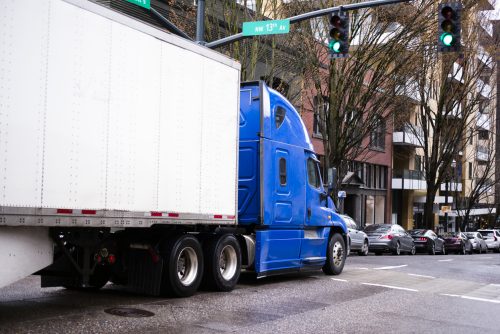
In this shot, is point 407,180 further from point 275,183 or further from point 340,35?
point 275,183

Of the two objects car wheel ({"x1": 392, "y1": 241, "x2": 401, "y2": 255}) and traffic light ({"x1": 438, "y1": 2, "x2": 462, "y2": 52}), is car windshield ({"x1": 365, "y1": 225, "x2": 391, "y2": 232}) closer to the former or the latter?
car wheel ({"x1": 392, "y1": 241, "x2": 401, "y2": 255})

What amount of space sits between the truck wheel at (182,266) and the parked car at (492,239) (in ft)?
118

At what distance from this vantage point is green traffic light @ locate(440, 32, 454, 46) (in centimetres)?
1449

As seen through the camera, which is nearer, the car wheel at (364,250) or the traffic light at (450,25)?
the traffic light at (450,25)

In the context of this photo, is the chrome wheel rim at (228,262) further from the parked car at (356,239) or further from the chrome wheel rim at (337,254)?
the parked car at (356,239)

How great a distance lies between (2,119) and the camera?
274 inches

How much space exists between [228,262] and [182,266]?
4.32 feet

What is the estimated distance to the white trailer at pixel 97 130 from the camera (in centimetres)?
716

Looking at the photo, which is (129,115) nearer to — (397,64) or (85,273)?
(85,273)

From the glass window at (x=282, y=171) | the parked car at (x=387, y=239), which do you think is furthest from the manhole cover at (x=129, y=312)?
the parked car at (x=387, y=239)

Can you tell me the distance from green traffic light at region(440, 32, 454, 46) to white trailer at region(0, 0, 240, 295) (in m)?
→ 6.23

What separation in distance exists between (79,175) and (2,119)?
50.7 inches

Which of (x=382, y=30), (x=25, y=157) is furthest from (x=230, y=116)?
(x=382, y=30)

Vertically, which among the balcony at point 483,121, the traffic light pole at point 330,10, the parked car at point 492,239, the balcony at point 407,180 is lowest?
the parked car at point 492,239
